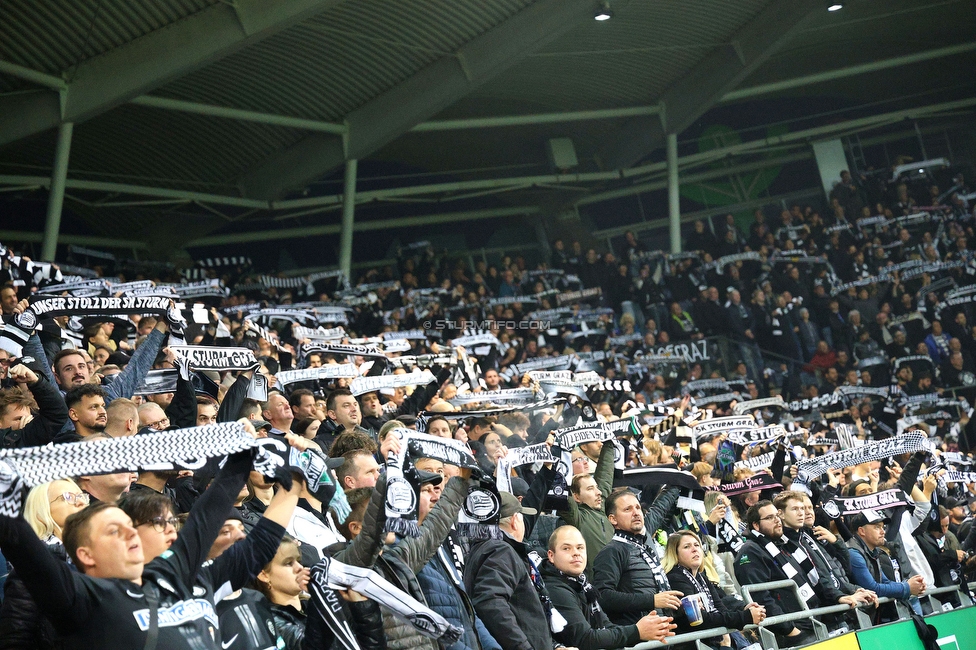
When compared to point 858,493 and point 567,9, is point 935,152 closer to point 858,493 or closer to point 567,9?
point 567,9

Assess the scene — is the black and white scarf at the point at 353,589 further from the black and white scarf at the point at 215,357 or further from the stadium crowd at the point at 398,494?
the black and white scarf at the point at 215,357

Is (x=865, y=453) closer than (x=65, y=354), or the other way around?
(x=65, y=354)

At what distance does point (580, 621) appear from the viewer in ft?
16.6

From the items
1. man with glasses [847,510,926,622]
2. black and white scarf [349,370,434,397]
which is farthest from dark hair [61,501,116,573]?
man with glasses [847,510,926,622]

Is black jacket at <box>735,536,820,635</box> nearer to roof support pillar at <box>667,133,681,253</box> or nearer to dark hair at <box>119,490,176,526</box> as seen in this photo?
dark hair at <box>119,490,176,526</box>

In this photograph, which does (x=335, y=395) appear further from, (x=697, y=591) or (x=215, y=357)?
(x=697, y=591)

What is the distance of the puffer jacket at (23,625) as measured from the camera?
2.99 m

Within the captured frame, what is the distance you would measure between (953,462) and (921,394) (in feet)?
24.3

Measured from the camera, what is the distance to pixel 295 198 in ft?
74.2

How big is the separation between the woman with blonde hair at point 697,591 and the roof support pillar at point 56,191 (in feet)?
38.6

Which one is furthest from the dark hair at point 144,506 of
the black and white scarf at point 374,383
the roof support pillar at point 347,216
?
the roof support pillar at point 347,216

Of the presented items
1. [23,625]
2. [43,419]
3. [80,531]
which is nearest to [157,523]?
[80,531]

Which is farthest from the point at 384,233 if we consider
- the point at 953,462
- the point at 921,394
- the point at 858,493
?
the point at 858,493

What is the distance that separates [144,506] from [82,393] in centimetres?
207
